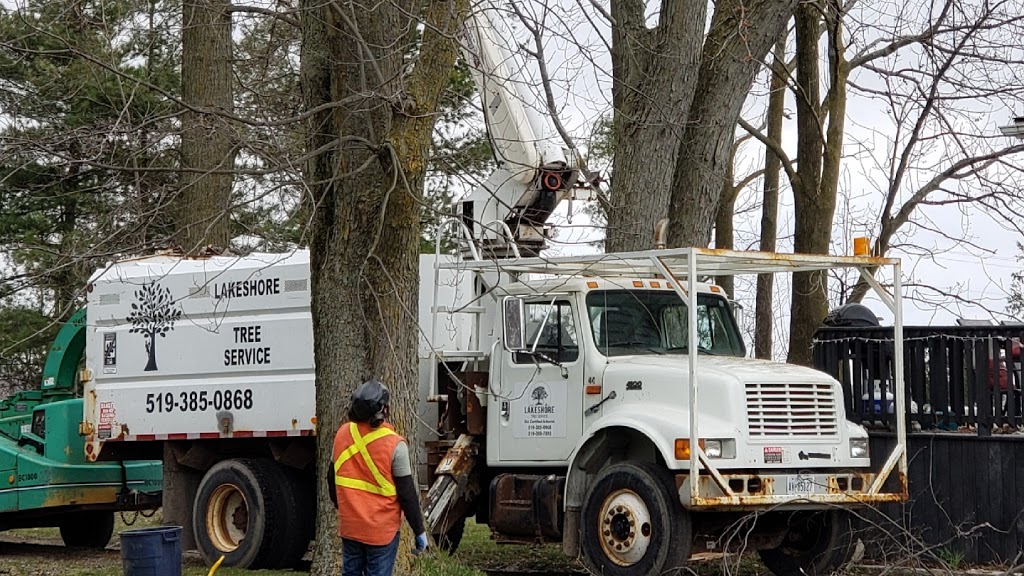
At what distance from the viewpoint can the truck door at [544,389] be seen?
12.3 metres

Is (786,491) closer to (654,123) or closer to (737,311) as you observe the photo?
(737,311)

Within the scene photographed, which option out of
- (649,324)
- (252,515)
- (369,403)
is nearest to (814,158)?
(649,324)

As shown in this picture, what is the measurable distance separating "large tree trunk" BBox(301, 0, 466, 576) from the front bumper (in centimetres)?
224

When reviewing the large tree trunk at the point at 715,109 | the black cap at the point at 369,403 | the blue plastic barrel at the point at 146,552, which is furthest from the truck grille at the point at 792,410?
the blue plastic barrel at the point at 146,552

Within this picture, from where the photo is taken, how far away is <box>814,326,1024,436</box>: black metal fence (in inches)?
490

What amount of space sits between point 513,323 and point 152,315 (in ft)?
14.7

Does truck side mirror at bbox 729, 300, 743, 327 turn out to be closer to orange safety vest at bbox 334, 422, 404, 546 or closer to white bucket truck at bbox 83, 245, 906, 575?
white bucket truck at bbox 83, 245, 906, 575

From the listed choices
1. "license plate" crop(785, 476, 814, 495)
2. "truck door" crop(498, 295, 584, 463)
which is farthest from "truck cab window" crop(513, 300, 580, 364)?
"license plate" crop(785, 476, 814, 495)

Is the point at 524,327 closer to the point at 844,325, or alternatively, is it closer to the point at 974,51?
the point at 844,325

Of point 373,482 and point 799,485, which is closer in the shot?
point 373,482

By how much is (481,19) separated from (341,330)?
172 inches

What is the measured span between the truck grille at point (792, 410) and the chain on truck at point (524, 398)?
15mm

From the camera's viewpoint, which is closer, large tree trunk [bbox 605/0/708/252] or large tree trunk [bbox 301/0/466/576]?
large tree trunk [bbox 301/0/466/576]

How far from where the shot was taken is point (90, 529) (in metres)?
17.0
